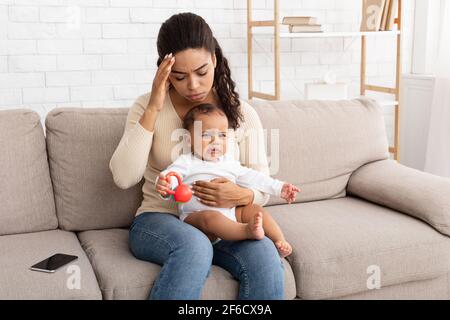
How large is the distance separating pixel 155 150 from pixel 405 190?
944 mm

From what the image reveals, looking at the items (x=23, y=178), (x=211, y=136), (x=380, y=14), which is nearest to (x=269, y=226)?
(x=211, y=136)

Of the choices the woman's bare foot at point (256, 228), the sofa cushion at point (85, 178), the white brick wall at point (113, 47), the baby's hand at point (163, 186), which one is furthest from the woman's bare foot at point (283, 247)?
the white brick wall at point (113, 47)

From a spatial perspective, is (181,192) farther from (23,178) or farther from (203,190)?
(23,178)

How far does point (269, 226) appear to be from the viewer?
1963mm

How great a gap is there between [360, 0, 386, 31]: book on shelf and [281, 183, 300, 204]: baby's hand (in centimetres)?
207

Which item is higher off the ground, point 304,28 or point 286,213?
point 304,28

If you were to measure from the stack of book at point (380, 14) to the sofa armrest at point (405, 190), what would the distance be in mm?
1392

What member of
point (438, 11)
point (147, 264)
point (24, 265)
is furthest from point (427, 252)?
point (438, 11)

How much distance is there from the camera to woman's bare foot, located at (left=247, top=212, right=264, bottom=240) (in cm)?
181

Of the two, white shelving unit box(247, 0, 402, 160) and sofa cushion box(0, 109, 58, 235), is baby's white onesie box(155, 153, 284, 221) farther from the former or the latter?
white shelving unit box(247, 0, 402, 160)

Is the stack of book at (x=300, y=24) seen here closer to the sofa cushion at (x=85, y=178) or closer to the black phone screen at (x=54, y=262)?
the sofa cushion at (x=85, y=178)

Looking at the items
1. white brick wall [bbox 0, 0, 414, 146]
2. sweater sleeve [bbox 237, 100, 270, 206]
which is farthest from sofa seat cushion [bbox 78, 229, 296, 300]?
white brick wall [bbox 0, 0, 414, 146]

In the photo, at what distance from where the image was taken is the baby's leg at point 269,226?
194 centimetres

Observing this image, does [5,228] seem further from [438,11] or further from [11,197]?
[438,11]
